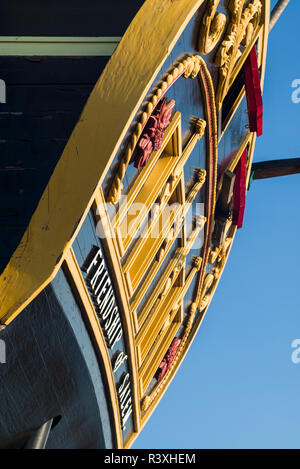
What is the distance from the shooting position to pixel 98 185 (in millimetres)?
7570

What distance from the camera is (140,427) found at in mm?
13523

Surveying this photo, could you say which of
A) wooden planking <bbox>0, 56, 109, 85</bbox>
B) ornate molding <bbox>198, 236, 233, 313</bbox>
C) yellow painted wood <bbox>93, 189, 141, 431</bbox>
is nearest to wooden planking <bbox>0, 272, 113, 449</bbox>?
yellow painted wood <bbox>93, 189, 141, 431</bbox>

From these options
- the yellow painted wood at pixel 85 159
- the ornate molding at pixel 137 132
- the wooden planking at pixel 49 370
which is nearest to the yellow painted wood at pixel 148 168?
the ornate molding at pixel 137 132

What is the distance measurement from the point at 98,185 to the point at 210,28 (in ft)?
12.7

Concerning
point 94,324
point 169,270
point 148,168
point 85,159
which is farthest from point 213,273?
point 85,159

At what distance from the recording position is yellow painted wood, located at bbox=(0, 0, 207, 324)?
287 inches

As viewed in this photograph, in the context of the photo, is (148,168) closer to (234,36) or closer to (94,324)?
(94,324)

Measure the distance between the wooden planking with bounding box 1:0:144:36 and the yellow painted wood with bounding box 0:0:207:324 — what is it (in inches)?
57.8

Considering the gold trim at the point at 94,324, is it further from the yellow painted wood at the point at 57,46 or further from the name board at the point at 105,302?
the yellow painted wood at the point at 57,46

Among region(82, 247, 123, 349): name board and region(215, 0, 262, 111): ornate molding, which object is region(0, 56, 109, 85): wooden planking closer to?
region(82, 247, 123, 349): name board

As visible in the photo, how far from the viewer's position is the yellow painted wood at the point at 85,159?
7293mm

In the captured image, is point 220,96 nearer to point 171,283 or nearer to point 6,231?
point 171,283

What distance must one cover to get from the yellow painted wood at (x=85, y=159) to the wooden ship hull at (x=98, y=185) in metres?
0.01

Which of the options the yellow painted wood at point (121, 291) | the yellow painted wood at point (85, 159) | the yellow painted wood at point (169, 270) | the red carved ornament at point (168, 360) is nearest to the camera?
the yellow painted wood at point (85, 159)
